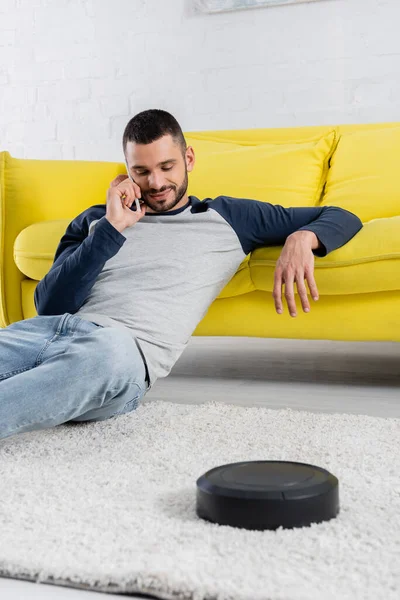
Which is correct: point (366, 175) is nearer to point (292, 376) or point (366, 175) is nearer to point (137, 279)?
point (292, 376)

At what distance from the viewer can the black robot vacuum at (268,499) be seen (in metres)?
1.09

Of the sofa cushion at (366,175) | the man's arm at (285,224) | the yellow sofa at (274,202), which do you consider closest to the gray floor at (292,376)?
the yellow sofa at (274,202)

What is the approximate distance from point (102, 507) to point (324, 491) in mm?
360

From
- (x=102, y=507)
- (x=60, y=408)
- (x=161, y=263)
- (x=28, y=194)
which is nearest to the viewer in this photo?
(x=102, y=507)

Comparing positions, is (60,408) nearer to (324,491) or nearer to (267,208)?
(324,491)

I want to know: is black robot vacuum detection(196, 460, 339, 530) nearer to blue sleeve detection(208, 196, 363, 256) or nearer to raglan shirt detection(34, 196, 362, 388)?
Result: raglan shirt detection(34, 196, 362, 388)

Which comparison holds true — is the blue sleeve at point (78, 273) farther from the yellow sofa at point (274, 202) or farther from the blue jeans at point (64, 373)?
the yellow sofa at point (274, 202)

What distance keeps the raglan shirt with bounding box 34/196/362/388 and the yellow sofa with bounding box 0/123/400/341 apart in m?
0.10

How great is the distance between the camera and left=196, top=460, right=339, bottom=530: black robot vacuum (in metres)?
1.09

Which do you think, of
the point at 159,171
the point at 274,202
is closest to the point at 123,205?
the point at 159,171

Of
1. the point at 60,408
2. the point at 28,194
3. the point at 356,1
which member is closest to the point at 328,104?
the point at 356,1

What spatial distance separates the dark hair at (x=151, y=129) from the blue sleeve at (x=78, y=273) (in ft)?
0.87

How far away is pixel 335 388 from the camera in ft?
7.65

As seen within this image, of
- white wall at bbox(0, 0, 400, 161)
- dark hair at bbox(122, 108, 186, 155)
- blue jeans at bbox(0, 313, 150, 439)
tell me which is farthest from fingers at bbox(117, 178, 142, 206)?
white wall at bbox(0, 0, 400, 161)
